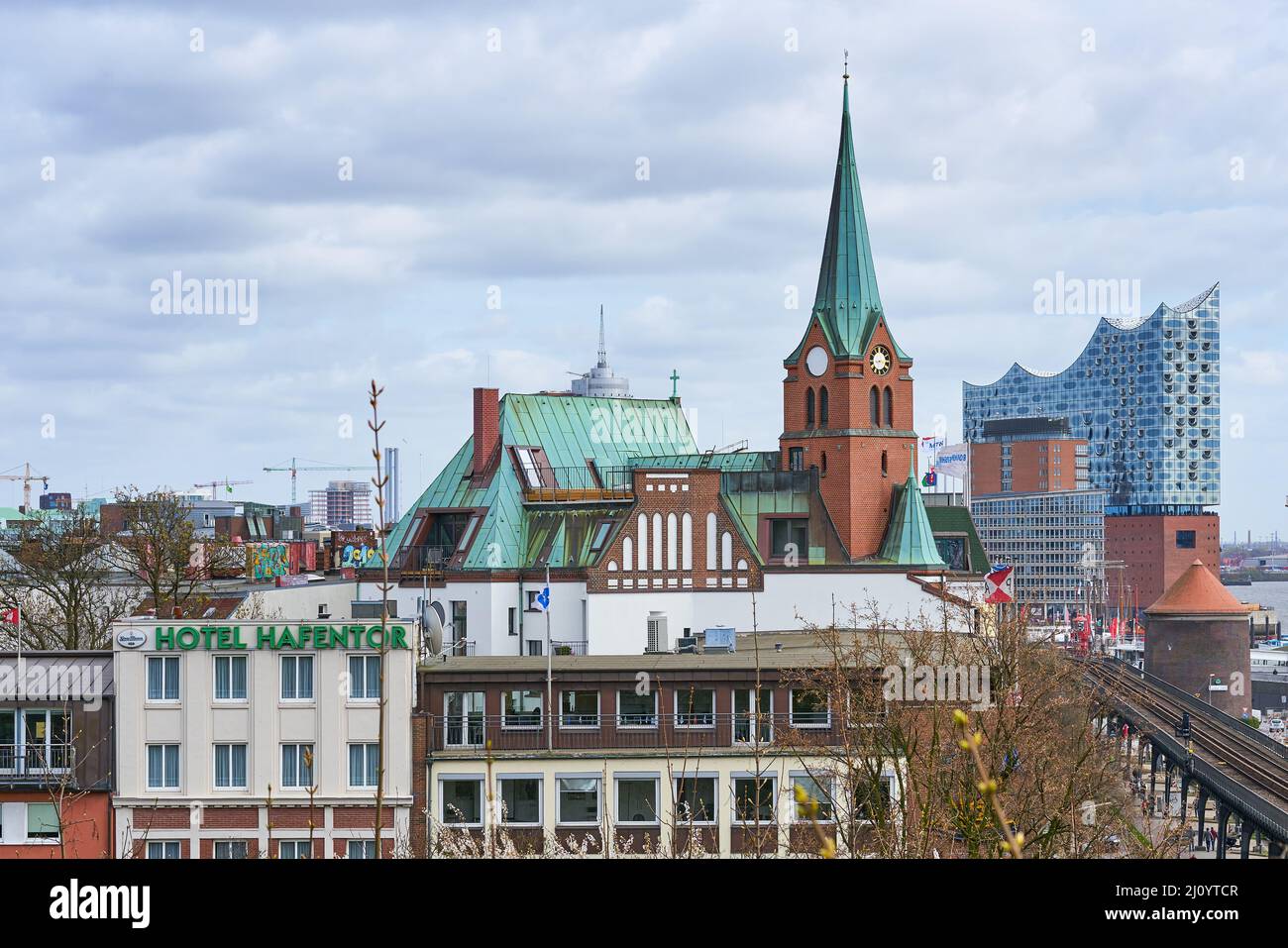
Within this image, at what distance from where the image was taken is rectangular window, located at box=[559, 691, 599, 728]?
4131 cm

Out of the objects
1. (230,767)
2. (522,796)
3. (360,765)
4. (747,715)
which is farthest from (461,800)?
(747,715)

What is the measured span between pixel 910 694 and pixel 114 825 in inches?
738

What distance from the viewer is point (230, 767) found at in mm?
41219

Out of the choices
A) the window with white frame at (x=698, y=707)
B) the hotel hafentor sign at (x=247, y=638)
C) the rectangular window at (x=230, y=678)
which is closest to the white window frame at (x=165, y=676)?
the hotel hafentor sign at (x=247, y=638)

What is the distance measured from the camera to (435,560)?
88.2 metres

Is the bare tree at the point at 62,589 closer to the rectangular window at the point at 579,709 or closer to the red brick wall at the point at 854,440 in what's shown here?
the rectangular window at the point at 579,709

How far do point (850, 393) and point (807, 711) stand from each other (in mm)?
47952

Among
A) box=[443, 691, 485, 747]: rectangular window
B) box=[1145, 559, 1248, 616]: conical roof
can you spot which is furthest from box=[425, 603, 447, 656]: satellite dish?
box=[1145, 559, 1248, 616]: conical roof

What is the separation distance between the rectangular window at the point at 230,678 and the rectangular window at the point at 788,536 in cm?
4733

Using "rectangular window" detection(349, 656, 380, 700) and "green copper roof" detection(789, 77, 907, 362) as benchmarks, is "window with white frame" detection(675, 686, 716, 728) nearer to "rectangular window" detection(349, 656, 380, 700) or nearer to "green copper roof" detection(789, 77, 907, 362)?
"rectangular window" detection(349, 656, 380, 700)

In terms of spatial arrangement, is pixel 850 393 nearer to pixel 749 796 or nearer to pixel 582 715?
pixel 582 715

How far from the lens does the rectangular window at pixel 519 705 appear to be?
41772mm

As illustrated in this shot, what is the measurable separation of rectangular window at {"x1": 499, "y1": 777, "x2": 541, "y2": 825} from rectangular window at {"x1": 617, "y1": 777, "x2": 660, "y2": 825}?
6.38ft
